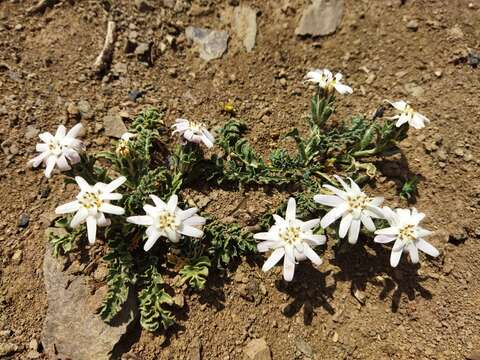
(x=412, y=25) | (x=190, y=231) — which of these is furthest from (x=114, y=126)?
(x=412, y=25)

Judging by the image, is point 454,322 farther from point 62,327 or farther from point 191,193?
point 62,327

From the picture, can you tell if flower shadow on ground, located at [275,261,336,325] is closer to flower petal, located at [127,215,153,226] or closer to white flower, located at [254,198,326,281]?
white flower, located at [254,198,326,281]

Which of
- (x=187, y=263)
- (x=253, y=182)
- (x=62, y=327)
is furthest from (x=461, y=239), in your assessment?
(x=62, y=327)

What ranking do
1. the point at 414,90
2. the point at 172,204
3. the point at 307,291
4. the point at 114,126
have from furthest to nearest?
the point at 414,90
the point at 114,126
the point at 307,291
the point at 172,204

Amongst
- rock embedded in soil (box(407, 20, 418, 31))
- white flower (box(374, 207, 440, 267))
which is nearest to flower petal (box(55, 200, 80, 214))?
white flower (box(374, 207, 440, 267))

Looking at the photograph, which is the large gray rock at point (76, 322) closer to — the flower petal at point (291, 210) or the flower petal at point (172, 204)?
the flower petal at point (172, 204)

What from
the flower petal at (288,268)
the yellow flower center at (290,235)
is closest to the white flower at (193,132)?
the yellow flower center at (290,235)

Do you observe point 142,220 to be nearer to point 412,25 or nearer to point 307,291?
point 307,291
